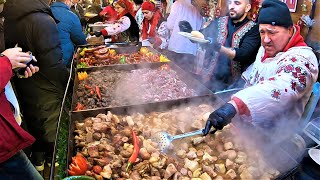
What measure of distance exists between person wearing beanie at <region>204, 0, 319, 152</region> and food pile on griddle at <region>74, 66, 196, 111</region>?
1.32 metres

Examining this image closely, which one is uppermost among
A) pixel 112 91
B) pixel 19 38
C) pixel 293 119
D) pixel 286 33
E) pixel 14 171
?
pixel 286 33

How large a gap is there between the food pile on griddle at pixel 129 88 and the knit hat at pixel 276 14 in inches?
57.8

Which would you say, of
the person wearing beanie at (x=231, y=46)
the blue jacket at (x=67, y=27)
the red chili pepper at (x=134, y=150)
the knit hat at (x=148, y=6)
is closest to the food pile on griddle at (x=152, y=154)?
the red chili pepper at (x=134, y=150)

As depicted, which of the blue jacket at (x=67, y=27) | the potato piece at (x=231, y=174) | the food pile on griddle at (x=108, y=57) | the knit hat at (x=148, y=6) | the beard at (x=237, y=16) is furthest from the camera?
the knit hat at (x=148, y=6)

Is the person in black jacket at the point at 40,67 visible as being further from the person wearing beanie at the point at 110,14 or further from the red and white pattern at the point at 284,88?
the person wearing beanie at the point at 110,14

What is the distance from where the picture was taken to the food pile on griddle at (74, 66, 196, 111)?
10.7 ft

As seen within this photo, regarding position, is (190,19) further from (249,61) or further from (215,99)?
(215,99)

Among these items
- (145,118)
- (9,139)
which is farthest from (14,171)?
(145,118)

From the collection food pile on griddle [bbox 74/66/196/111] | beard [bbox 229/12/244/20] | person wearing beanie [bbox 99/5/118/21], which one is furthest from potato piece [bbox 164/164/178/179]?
person wearing beanie [bbox 99/5/118/21]

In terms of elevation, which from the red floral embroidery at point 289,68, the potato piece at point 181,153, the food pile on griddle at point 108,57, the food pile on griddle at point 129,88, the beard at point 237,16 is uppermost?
the beard at point 237,16

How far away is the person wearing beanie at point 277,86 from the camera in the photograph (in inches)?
78.8

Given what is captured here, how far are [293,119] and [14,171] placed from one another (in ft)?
8.46

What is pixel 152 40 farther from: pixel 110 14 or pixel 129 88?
pixel 129 88

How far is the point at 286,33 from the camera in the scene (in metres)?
2.22
